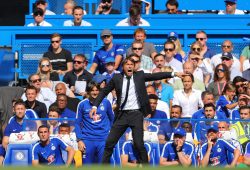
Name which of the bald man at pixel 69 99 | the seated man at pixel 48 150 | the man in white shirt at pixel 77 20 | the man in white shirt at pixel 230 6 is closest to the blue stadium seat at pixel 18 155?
the seated man at pixel 48 150

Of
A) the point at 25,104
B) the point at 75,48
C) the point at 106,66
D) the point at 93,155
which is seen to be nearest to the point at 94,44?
the point at 75,48

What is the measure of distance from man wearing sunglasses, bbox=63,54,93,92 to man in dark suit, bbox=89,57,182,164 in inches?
104

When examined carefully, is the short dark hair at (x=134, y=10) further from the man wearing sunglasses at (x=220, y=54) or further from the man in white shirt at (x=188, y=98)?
the man in white shirt at (x=188, y=98)

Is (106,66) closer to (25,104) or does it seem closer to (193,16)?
(25,104)

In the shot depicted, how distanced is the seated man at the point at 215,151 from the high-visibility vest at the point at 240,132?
159mm

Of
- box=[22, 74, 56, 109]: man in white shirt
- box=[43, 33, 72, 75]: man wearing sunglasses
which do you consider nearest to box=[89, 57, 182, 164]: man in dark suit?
box=[22, 74, 56, 109]: man in white shirt

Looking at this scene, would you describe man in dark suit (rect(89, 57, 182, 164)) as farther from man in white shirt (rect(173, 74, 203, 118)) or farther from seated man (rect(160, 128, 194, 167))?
man in white shirt (rect(173, 74, 203, 118))

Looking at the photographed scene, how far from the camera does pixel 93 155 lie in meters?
15.0

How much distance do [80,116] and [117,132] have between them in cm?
93

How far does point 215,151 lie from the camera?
47.8 feet

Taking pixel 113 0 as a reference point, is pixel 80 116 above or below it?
below

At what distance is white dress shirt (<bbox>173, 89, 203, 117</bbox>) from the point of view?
16.2m

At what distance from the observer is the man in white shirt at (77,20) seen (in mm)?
18741

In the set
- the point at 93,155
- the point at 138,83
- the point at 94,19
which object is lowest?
the point at 93,155
